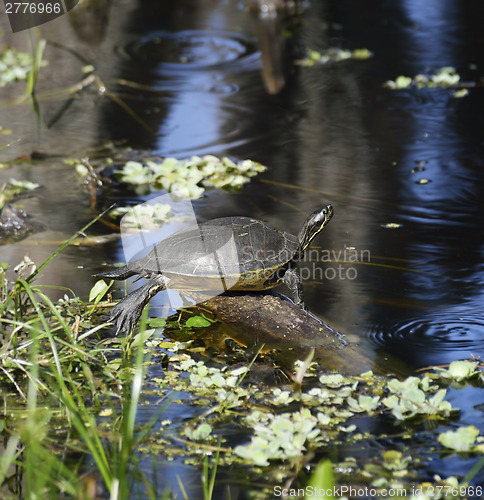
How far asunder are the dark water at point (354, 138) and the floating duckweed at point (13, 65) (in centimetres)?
83

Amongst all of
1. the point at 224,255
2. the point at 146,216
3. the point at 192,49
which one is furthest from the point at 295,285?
the point at 192,49

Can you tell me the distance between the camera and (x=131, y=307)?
286cm

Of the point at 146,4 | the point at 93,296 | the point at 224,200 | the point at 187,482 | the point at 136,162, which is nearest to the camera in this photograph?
the point at 187,482

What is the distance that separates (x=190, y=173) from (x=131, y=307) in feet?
6.43

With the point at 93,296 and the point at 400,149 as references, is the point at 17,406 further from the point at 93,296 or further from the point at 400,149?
the point at 400,149

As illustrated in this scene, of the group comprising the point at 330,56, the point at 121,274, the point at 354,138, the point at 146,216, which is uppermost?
the point at 121,274

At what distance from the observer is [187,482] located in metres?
2.05

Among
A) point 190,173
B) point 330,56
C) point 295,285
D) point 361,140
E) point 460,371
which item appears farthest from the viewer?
point 330,56

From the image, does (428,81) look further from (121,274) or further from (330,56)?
(121,274)

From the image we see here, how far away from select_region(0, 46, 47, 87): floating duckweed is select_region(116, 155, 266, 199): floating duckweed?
3.12 m

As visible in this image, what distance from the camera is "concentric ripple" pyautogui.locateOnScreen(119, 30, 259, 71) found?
803cm

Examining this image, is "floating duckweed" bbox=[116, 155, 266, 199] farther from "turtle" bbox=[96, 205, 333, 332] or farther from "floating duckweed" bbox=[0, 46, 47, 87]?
"floating duckweed" bbox=[0, 46, 47, 87]

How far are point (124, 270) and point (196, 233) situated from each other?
37 cm

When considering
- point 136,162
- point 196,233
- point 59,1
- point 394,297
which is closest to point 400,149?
point 136,162
